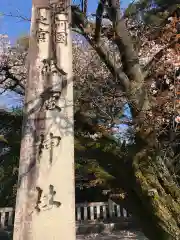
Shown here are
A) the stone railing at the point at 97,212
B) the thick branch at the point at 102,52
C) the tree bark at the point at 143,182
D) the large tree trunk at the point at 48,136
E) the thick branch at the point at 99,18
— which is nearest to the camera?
the large tree trunk at the point at 48,136

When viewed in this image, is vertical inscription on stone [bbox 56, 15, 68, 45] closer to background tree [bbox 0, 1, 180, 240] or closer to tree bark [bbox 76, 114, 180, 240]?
background tree [bbox 0, 1, 180, 240]

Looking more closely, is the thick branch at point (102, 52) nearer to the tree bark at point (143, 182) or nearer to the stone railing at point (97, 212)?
the tree bark at point (143, 182)

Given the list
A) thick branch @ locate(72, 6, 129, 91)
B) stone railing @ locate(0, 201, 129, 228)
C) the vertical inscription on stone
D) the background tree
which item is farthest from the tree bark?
stone railing @ locate(0, 201, 129, 228)

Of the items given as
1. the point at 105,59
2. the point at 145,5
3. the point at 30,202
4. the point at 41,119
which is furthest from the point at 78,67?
the point at 30,202

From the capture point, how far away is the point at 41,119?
3.22 m

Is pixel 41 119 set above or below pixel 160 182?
above

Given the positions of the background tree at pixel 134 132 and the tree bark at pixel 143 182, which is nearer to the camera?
the tree bark at pixel 143 182

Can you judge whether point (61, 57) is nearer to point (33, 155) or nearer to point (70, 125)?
point (70, 125)

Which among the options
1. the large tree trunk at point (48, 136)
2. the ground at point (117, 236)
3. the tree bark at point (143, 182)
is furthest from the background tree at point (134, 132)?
the ground at point (117, 236)

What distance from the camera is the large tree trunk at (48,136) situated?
2787 millimetres

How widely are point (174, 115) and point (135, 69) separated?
0.98 meters

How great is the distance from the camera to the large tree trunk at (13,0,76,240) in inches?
110

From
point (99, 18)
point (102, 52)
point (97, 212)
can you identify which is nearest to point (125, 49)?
point (102, 52)

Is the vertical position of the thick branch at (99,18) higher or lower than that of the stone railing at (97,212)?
higher
